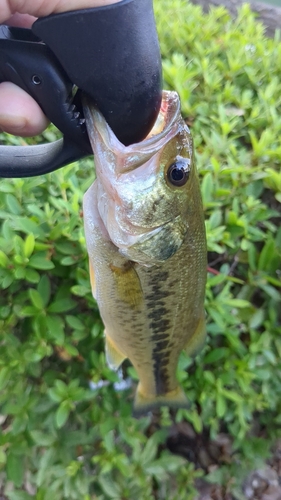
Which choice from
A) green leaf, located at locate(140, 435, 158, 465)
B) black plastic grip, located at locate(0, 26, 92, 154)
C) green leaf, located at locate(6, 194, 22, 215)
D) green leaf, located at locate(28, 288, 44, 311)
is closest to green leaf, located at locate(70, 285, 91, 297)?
green leaf, located at locate(28, 288, 44, 311)

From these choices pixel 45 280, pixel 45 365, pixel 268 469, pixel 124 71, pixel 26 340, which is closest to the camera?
pixel 124 71

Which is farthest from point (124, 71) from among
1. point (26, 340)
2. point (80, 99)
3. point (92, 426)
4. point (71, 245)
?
point (92, 426)

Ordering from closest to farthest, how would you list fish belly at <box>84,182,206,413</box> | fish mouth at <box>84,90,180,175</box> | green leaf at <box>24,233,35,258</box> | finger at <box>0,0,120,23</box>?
finger at <box>0,0,120,23</box>
fish mouth at <box>84,90,180,175</box>
fish belly at <box>84,182,206,413</box>
green leaf at <box>24,233,35,258</box>

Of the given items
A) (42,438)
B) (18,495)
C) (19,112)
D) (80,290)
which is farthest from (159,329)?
(18,495)

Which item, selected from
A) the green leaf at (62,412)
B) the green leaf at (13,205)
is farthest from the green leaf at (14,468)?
the green leaf at (13,205)

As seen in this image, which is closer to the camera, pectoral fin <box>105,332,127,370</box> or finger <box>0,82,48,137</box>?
finger <box>0,82,48,137</box>

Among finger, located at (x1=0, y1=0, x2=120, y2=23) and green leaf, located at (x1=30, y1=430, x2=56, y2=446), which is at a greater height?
finger, located at (x1=0, y1=0, x2=120, y2=23)

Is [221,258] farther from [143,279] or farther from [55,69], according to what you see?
[55,69]

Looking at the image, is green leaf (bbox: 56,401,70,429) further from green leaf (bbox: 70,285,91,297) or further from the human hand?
the human hand

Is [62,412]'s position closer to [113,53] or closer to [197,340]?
[197,340]
